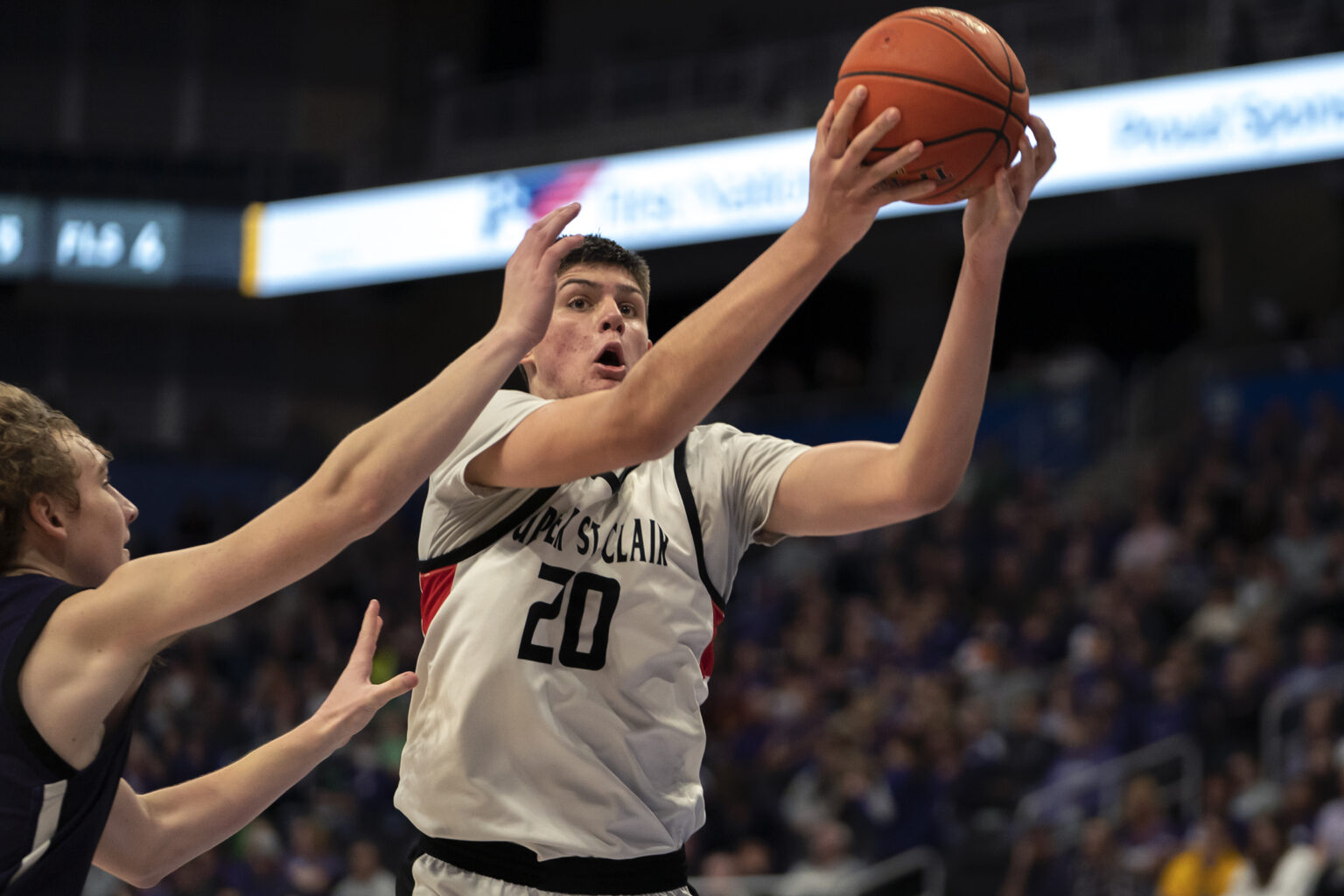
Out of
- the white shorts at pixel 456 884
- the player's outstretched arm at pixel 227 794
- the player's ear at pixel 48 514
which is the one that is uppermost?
the player's ear at pixel 48 514

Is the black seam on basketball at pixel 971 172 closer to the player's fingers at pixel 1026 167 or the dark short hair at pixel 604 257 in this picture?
the player's fingers at pixel 1026 167

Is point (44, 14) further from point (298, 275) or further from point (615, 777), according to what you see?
point (615, 777)

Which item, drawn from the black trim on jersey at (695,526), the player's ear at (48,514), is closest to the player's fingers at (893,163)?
the black trim on jersey at (695,526)

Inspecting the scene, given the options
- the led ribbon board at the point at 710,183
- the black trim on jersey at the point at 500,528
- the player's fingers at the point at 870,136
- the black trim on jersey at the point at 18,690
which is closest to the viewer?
the black trim on jersey at the point at 18,690

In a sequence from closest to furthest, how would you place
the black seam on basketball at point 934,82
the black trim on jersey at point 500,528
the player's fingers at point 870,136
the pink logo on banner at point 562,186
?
the player's fingers at point 870,136 < the black seam on basketball at point 934,82 < the black trim on jersey at point 500,528 < the pink logo on banner at point 562,186

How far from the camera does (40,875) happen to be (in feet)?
8.66

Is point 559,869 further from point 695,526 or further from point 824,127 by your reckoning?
point 824,127

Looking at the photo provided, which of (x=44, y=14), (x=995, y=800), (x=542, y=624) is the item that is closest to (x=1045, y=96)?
(x=995, y=800)

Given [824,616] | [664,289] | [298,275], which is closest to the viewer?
[824,616]

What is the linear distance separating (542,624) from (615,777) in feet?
1.20

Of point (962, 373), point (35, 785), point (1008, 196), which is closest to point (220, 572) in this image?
point (35, 785)

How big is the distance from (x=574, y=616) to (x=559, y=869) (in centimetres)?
55

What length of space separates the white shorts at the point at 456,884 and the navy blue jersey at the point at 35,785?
830 mm

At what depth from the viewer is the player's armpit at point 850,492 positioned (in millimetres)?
3246
